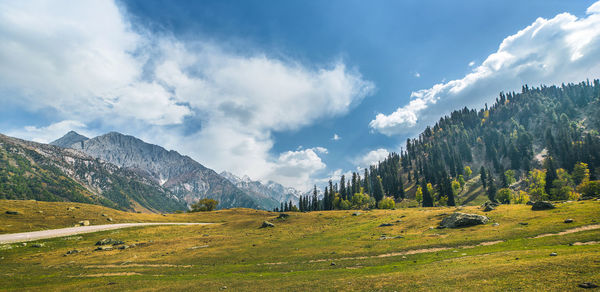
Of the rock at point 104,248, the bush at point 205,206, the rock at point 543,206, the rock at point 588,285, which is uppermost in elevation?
the rock at point 543,206

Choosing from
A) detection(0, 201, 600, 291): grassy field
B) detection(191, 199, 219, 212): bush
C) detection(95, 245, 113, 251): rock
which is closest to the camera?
detection(0, 201, 600, 291): grassy field

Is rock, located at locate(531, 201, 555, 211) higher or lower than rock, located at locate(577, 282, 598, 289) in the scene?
higher

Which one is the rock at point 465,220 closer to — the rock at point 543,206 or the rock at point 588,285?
the rock at point 543,206

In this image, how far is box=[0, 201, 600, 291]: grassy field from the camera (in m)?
20.4

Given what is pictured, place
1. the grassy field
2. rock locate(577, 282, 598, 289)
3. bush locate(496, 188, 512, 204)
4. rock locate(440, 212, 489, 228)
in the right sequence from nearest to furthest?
rock locate(577, 282, 598, 289)
the grassy field
rock locate(440, 212, 489, 228)
bush locate(496, 188, 512, 204)

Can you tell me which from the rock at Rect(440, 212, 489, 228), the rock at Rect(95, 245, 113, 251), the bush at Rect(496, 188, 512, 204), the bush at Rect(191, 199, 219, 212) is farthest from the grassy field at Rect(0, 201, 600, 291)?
the bush at Rect(191, 199, 219, 212)

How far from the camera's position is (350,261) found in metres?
35.6

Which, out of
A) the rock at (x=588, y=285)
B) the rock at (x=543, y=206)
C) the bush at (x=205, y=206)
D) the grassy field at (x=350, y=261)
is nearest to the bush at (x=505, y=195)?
the rock at (x=543, y=206)

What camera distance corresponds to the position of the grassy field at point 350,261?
66.8 ft

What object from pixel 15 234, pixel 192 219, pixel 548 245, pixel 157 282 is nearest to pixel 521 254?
pixel 548 245

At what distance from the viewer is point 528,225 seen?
149ft

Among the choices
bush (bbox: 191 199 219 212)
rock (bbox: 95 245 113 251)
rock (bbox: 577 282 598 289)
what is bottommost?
rock (bbox: 95 245 113 251)

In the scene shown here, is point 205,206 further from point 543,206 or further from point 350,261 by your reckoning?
point 543,206

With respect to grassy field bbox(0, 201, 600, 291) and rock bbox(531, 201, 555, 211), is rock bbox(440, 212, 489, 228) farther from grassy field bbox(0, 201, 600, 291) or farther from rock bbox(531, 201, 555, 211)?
rock bbox(531, 201, 555, 211)
